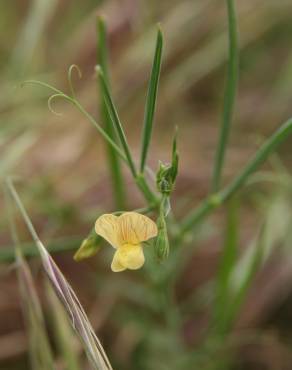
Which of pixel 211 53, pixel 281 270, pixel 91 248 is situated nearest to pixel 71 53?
pixel 211 53

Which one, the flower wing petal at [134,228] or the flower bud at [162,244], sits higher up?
the flower wing petal at [134,228]

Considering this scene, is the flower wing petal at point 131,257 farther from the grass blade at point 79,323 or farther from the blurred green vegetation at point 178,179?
the blurred green vegetation at point 178,179

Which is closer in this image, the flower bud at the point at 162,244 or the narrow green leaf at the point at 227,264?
the flower bud at the point at 162,244

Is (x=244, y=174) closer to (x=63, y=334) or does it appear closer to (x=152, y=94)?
(x=152, y=94)

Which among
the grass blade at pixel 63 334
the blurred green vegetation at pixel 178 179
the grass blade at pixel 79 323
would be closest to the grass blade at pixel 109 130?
the blurred green vegetation at pixel 178 179

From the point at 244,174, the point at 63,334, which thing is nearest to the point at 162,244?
the point at 244,174

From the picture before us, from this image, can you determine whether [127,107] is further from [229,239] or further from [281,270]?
[229,239]
